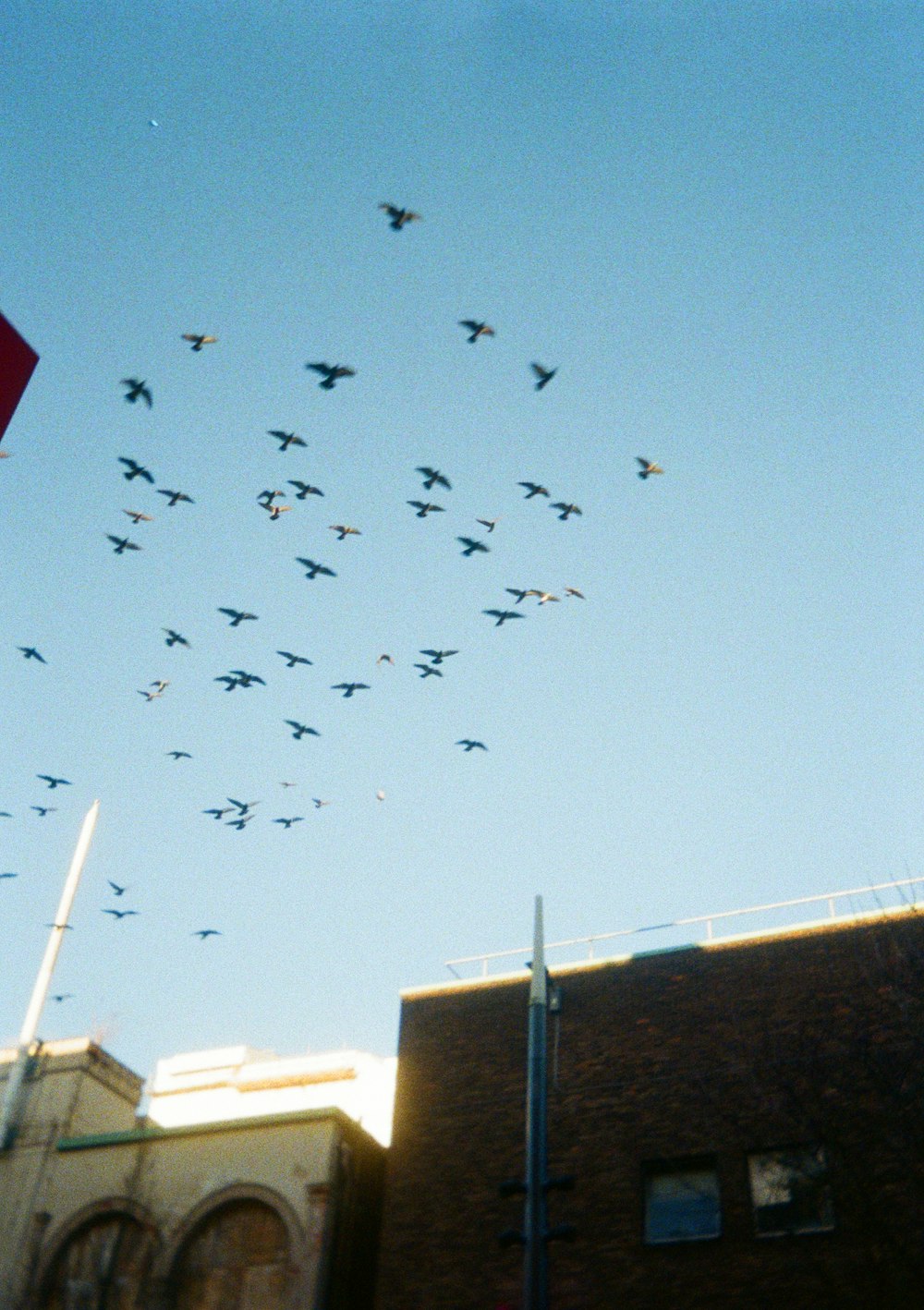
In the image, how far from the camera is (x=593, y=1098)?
21.2m

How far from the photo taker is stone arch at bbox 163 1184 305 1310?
20.1 meters

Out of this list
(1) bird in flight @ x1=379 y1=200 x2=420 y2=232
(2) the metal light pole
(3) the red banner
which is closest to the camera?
(3) the red banner

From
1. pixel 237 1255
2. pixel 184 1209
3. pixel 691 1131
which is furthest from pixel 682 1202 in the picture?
pixel 184 1209

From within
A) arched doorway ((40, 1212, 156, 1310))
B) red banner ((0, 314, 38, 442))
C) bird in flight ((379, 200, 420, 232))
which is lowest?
arched doorway ((40, 1212, 156, 1310))

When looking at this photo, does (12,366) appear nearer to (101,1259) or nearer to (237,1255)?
(237,1255)

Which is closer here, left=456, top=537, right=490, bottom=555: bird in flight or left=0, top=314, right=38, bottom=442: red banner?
left=0, top=314, right=38, bottom=442: red banner

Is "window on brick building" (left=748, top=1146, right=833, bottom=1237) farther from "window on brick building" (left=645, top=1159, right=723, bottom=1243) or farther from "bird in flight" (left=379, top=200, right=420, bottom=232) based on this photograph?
"bird in flight" (left=379, top=200, right=420, bottom=232)

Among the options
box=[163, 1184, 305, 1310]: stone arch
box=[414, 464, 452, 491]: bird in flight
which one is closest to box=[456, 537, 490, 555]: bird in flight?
box=[414, 464, 452, 491]: bird in flight

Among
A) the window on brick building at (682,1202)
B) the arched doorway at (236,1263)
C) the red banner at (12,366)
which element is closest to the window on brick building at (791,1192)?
the window on brick building at (682,1202)

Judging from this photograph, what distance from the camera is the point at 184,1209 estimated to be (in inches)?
843

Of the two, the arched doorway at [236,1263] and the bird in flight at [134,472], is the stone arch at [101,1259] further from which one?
the bird in flight at [134,472]

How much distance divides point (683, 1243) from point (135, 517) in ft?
46.9

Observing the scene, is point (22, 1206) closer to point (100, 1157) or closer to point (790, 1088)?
point (100, 1157)

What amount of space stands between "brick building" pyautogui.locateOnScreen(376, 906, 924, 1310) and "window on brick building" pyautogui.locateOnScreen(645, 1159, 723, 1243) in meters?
0.03
